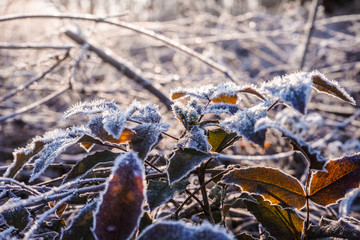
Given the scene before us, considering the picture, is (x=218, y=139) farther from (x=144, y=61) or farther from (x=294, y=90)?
(x=144, y=61)

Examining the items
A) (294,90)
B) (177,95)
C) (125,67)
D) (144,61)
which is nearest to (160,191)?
(177,95)

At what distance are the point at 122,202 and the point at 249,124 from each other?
0.26 metres

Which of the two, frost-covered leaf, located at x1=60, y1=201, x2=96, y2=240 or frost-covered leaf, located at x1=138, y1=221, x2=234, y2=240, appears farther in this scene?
frost-covered leaf, located at x1=60, y1=201, x2=96, y2=240

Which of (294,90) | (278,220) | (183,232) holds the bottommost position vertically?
(278,220)

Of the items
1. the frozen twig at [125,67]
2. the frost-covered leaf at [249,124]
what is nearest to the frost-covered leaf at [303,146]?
the frost-covered leaf at [249,124]

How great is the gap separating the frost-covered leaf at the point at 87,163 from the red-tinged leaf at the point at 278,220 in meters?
0.35

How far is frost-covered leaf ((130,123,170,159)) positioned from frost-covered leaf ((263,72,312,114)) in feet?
0.74

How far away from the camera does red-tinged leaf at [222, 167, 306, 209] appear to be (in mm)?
648

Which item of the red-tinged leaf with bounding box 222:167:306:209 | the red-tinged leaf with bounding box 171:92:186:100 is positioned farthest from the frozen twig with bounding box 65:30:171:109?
the red-tinged leaf with bounding box 222:167:306:209

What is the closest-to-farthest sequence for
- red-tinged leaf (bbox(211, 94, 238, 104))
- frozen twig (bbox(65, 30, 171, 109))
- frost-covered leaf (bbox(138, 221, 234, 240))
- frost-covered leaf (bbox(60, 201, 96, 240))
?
frost-covered leaf (bbox(138, 221, 234, 240)) → frost-covered leaf (bbox(60, 201, 96, 240)) → red-tinged leaf (bbox(211, 94, 238, 104)) → frozen twig (bbox(65, 30, 171, 109))

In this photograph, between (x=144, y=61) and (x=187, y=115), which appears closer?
(x=187, y=115)

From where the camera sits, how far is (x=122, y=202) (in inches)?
20.5

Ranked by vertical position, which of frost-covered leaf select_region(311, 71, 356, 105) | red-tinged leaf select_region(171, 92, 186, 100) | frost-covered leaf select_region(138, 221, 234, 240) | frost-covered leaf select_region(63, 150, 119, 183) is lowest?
frost-covered leaf select_region(138, 221, 234, 240)

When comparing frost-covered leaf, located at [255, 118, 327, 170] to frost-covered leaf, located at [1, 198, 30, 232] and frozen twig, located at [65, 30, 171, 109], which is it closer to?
frost-covered leaf, located at [1, 198, 30, 232]
